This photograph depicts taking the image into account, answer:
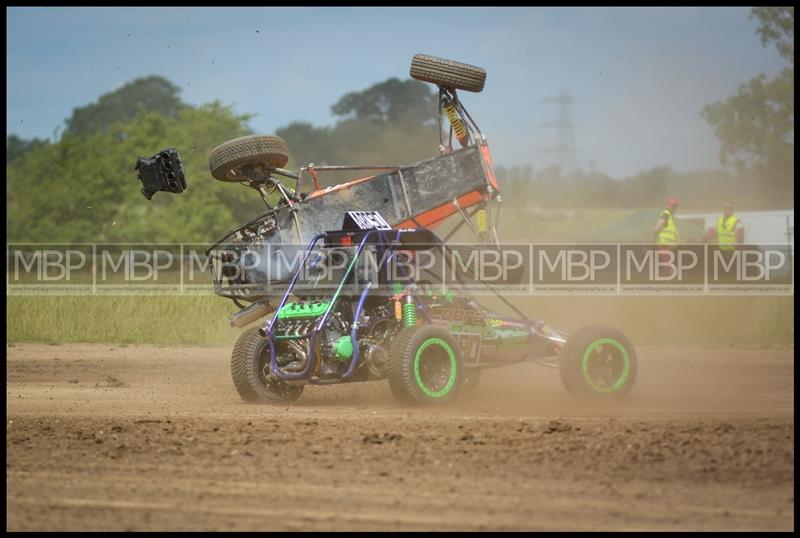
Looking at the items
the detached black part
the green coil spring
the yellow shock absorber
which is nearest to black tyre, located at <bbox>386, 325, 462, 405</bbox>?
the green coil spring

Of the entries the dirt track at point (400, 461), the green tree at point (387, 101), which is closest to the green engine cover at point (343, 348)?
the dirt track at point (400, 461)

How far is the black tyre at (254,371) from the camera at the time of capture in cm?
1184

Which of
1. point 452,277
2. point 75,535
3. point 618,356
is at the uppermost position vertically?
point 452,277

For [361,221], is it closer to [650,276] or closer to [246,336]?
[246,336]

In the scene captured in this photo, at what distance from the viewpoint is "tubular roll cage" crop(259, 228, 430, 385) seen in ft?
37.6

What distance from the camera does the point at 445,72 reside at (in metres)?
13.0

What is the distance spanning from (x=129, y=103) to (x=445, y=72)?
105565 mm

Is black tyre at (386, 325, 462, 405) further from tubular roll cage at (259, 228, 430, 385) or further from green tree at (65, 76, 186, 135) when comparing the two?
green tree at (65, 76, 186, 135)

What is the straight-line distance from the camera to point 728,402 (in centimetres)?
1216

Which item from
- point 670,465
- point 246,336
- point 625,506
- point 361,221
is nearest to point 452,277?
point 361,221

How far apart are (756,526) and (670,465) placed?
1.50m

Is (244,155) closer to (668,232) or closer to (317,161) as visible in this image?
(668,232)

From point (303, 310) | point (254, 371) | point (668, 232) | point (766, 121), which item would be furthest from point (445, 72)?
point (766, 121)

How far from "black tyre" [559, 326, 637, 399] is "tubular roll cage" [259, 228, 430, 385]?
60.5 inches
